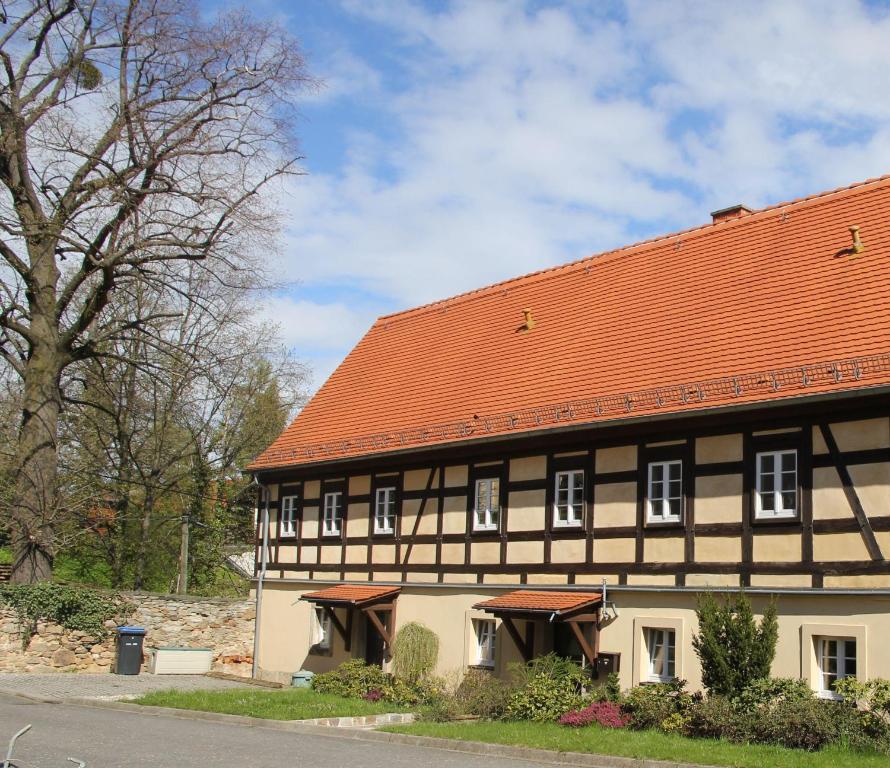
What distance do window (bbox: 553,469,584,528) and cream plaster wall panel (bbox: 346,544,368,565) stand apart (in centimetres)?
555

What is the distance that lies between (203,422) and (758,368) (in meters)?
25.0

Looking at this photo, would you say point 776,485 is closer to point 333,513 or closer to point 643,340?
point 643,340

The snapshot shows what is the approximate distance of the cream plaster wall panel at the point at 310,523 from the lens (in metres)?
25.9

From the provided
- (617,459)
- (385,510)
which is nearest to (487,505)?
(385,510)

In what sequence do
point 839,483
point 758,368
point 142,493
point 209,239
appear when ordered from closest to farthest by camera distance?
1. point 839,483
2. point 758,368
3. point 209,239
4. point 142,493

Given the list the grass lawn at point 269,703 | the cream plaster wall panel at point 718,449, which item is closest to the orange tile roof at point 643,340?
the cream plaster wall panel at point 718,449

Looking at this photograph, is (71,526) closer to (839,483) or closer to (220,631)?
(220,631)

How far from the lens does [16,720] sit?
1623cm

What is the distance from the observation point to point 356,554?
80.4ft

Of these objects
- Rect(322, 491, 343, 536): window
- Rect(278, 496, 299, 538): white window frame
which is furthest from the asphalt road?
Rect(278, 496, 299, 538): white window frame

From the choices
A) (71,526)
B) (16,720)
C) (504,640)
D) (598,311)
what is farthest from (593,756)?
(71,526)

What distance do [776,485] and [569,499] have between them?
4116 mm

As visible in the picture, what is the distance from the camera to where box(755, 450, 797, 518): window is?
658 inches

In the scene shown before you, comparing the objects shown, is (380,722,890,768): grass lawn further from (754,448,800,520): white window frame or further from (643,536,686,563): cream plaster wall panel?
(754,448,800,520): white window frame
